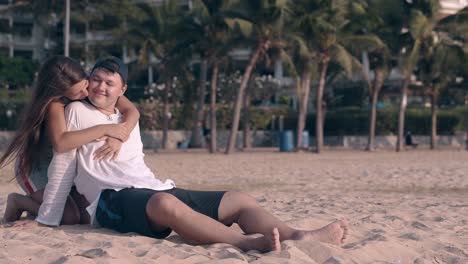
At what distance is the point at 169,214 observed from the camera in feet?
16.8

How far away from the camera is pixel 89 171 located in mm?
5629

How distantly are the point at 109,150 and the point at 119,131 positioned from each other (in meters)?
0.18

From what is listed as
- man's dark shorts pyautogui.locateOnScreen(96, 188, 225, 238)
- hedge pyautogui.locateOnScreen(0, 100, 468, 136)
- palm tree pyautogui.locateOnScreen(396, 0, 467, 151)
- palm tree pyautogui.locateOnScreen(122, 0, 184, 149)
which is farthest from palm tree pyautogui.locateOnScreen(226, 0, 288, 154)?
man's dark shorts pyautogui.locateOnScreen(96, 188, 225, 238)

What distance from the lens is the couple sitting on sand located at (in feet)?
17.0

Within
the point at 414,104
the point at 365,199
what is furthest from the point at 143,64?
the point at 365,199

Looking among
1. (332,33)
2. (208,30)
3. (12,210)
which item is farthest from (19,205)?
(332,33)

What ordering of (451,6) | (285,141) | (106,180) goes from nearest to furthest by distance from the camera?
1. (106,180)
2. (285,141)
3. (451,6)

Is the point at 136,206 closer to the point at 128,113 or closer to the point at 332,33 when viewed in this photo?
the point at 128,113

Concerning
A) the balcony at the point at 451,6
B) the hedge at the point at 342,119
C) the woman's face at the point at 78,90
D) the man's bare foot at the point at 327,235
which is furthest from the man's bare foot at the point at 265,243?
the balcony at the point at 451,6

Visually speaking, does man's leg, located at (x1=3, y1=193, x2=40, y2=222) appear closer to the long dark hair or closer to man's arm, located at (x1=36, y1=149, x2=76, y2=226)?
the long dark hair

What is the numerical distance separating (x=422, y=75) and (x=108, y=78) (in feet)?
114

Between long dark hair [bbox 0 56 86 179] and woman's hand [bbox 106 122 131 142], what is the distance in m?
0.49

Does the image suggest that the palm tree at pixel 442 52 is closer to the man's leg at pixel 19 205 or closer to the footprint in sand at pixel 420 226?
the footprint in sand at pixel 420 226

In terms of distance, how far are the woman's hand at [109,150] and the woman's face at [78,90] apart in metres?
0.45
